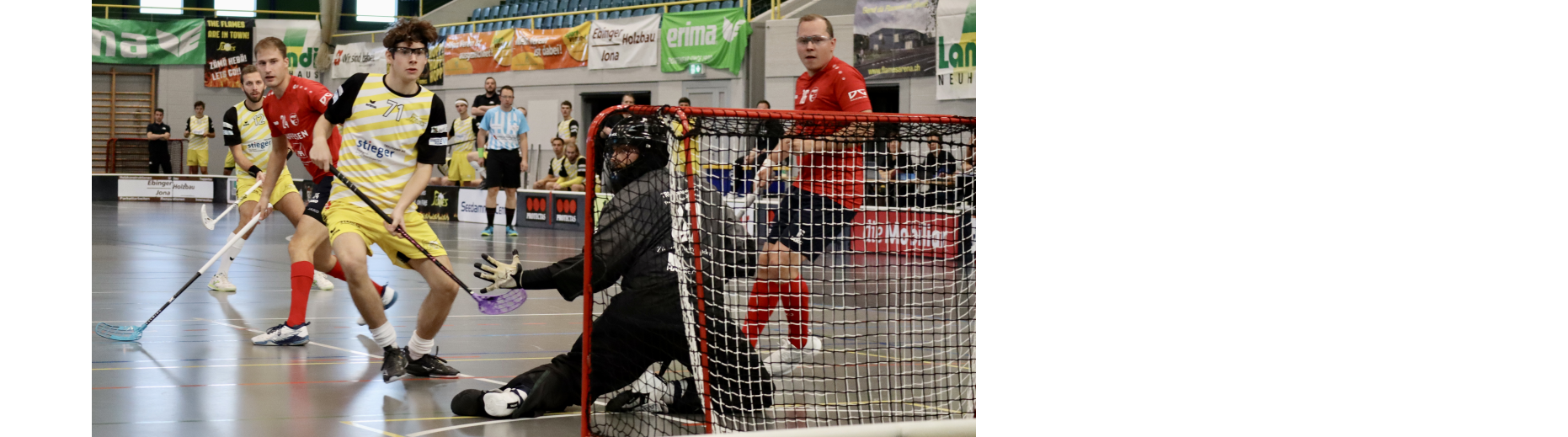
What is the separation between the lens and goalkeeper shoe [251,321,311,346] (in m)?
5.96

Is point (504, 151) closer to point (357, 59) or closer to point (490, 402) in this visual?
point (357, 59)

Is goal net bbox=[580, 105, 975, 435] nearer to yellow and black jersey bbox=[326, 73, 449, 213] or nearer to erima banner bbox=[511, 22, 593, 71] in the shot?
yellow and black jersey bbox=[326, 73, 449, 213]

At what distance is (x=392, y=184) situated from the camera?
5.33 metres

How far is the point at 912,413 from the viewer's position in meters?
4.34

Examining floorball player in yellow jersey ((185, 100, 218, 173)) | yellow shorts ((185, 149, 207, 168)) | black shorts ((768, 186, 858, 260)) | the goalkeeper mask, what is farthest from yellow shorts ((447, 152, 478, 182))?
the goalkeeper mask

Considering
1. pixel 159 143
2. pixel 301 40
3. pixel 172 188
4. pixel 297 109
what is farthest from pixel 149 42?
pixel 297 109

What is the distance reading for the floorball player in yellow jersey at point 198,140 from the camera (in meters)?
25.6

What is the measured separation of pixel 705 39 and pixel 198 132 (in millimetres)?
12450

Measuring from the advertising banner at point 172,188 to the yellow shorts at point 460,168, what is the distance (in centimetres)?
754

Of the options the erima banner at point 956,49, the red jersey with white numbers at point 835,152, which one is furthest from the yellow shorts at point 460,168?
the red jersey with white numbers at point 835,152
